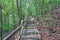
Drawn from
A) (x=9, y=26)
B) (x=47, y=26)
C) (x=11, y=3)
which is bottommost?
(x=9, y=26)

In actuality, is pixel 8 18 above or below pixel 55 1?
below

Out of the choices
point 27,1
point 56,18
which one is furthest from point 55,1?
point 27,1

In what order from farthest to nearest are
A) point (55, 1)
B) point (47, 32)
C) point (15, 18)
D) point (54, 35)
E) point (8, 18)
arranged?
point (15, 18)
point (8, 18)
point (55, 1)
point (47, 32)
point (54, 35)

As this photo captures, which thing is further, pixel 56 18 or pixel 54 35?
pixel 56 18

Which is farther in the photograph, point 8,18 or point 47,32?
point 8,18

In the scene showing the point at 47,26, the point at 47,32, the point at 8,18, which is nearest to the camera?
the point at 47,32

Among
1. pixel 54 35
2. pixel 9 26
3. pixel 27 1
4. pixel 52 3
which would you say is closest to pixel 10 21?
pixel 9 26

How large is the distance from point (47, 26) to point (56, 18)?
1.48ft

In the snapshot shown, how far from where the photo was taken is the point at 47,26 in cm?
581

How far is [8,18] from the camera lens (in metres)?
10.0

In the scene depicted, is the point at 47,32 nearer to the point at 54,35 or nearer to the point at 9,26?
the point at 54,35

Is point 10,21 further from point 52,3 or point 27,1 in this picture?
point 52,3

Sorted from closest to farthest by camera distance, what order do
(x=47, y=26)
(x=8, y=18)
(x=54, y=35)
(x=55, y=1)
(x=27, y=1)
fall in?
(x=54, y=35) → (x=47, y=26) → (x=55, y=1) → (x=8, y=18) → (x=27, y=1)

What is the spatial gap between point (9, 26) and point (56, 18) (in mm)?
4695
